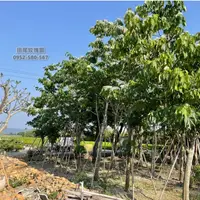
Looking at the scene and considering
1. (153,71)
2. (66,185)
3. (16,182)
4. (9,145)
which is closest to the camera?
(153,71)

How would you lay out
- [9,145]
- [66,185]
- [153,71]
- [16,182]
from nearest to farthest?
1. [153,71]
2. [66,185]
3. [16,182]
4. [9,145]

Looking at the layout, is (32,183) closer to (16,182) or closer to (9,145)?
(16,182)

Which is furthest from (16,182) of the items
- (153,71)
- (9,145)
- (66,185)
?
(9,145)

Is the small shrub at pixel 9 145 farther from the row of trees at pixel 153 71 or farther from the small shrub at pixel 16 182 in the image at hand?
the small shrub at pixel 16 182

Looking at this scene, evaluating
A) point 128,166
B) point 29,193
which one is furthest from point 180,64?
point 29,193

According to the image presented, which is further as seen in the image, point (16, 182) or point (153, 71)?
point (16, 182)

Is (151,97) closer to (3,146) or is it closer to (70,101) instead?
(70,101)

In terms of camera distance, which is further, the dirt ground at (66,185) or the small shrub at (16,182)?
the small shrub at (16,182)

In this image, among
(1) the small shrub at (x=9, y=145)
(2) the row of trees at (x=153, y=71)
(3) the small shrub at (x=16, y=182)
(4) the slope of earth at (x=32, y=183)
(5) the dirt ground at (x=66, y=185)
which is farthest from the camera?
(1) the small shrub at (x=9, y=145)

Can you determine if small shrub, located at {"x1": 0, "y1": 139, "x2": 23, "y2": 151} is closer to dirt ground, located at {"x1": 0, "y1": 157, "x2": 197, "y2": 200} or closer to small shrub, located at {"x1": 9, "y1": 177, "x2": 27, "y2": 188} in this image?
dirt ground, located at {"x1": 0, "y1": 157, "x2": 197, "y2": 200}

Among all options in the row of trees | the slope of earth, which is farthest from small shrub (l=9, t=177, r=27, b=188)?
the row of trees

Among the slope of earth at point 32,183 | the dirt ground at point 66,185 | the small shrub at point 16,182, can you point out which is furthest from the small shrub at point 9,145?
the small shrub at point 16,182

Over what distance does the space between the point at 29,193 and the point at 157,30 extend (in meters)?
4.11

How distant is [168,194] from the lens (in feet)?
22.7
